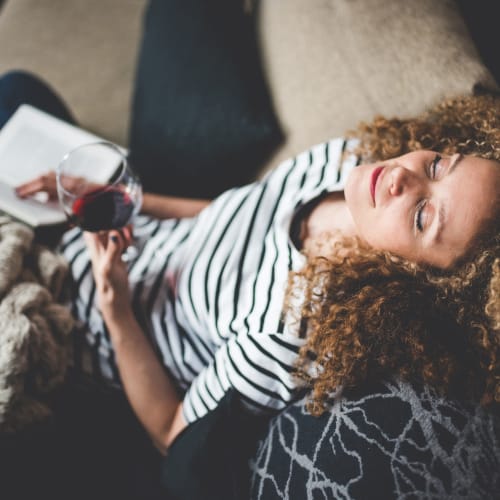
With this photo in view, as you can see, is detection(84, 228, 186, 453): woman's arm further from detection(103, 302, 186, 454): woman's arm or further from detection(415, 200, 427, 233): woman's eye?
detection(415, 200, 427, 233): woman's eye

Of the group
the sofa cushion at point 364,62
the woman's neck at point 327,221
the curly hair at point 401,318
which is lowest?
the curly hair at point 401,318

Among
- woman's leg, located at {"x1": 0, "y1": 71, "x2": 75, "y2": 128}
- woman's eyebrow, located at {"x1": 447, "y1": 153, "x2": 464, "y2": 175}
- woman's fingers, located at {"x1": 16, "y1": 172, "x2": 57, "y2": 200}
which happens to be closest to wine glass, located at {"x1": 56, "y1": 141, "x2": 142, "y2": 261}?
woman's fingers, located at {"x1": 16, "y1": 172, "x2": 57, "y2": 200}

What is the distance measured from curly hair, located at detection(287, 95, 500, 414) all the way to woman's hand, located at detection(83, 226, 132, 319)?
1.34ft

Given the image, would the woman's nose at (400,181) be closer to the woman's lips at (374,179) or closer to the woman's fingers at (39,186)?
the woman's lips at (374,179)

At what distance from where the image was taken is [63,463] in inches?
45.0

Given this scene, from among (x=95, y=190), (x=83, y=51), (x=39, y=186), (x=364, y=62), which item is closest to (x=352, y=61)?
(x=364, y=62)

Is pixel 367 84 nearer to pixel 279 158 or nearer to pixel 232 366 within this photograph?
pixel 279 158

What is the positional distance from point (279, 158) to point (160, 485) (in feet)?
2.98

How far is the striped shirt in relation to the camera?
871mm

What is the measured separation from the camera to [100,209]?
978mm

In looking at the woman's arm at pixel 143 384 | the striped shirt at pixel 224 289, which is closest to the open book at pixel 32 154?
the striped shirt at pixel 224 289

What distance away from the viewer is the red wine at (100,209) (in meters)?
0.97

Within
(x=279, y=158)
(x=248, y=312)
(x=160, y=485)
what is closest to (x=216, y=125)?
(x=279, y=158)

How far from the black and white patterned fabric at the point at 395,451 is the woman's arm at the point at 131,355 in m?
0.32
